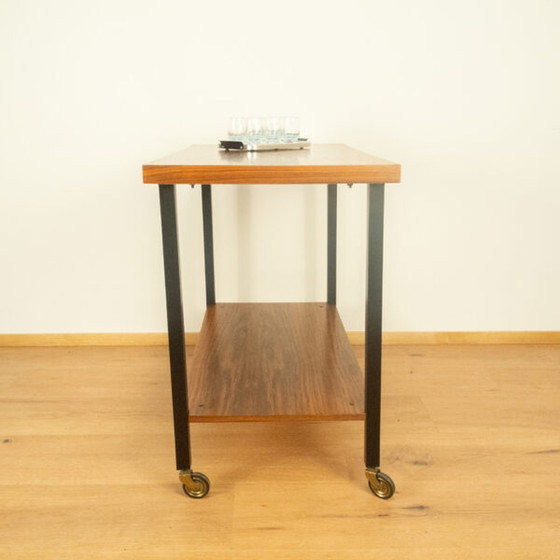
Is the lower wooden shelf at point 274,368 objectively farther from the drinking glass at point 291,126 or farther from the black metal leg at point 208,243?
the drinking glass at point 291,126

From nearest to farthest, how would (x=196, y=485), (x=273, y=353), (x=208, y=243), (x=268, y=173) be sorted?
(x=268, y=173)
(x=196, y=485)
(x=273, y=353)
(x=208, y=243)

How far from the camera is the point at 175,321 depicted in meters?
1.22

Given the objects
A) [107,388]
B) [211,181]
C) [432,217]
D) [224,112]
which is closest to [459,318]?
[432,217]

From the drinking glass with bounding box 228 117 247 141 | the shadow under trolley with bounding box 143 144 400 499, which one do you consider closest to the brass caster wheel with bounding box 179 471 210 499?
the shadow under trolley with bounding box 143 144 400 499

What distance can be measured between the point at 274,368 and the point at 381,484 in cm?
37

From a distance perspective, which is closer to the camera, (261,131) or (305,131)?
(261,131)

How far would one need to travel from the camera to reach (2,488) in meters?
1.36

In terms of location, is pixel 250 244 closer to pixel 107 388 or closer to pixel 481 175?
pixel 107 388

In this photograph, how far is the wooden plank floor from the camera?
1178 millimetres

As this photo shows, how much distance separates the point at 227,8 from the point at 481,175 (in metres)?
1.02

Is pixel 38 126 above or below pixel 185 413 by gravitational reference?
above

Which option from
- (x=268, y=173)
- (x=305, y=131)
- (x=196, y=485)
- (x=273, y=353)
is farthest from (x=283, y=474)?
(x=305, y=131)

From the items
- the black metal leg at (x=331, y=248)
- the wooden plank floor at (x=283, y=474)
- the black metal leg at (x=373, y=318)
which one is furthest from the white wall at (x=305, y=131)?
the black metal leg at (x=373, y=318)

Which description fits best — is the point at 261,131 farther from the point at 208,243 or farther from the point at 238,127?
the point at 208,243
